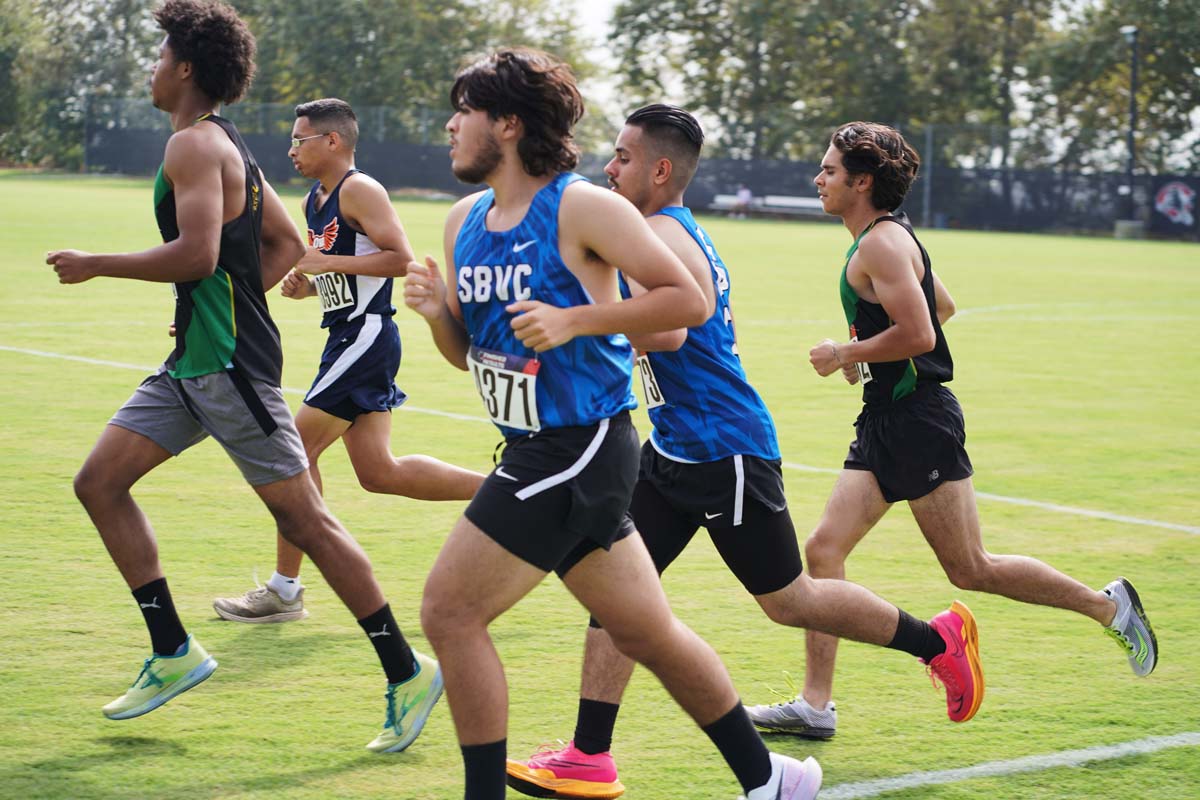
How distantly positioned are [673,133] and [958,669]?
2055 mm

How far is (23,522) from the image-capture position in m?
7.78

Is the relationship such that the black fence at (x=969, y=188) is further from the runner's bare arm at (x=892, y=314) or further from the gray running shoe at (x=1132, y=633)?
the runner's bare arm at (x=892, y=314)

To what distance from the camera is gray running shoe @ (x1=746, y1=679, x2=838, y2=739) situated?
5234 mm

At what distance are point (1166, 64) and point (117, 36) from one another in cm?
5915

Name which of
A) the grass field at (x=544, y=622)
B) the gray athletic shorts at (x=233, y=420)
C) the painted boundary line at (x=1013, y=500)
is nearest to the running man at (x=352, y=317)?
the grass field at (x=544, y=622)

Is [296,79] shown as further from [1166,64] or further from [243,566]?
[243,566]

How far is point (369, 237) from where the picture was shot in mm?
6715

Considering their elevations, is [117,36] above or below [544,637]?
above

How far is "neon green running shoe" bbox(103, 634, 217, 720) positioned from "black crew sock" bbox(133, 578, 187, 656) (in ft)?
0.10

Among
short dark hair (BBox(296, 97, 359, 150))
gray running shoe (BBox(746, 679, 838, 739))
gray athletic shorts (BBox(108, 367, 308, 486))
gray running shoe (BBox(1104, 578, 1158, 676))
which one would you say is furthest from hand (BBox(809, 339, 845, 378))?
short dark hair (BBox(296, 97, 359, 150))

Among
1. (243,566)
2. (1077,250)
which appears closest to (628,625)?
(243,566)

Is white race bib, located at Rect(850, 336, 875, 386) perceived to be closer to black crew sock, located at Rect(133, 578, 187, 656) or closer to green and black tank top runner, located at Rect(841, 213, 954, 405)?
green and black tank top runner, located at Rect(841, 213, 954, 405)

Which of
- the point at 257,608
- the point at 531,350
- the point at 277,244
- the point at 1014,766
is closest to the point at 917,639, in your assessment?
the point at 1014,766

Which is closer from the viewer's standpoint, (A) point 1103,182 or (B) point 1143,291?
(B) point 1143,291
